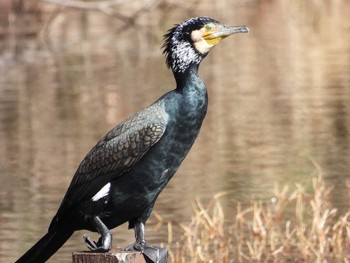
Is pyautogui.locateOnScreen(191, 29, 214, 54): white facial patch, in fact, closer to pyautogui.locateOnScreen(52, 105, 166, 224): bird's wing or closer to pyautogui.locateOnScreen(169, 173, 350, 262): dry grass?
pyautogui.locateOnScreen(52, 105, 166, 224): bird's wing

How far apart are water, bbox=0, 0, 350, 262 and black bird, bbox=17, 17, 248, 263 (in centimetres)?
296

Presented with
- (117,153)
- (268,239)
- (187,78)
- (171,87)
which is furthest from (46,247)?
(171,87)

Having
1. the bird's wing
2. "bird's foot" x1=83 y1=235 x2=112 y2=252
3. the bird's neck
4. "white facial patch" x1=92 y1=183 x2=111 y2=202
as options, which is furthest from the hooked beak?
"bird's foot" x1=83 y1=235 x2=112 y2=252

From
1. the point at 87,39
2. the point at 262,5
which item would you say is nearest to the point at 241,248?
the point at 87,39

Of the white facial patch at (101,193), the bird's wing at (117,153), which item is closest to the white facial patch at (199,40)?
the bird's wing at (117,153)

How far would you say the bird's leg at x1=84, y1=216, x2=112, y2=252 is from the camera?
6.11 meters

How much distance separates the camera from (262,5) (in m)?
30.2

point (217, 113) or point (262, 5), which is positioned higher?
point (262, 5)

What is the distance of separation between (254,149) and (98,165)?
696 cm

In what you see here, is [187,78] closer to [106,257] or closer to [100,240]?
[100,240]

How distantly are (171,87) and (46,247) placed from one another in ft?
36.3

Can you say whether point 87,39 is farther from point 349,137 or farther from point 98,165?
point 98,165

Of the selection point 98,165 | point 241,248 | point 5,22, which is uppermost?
point 5,22

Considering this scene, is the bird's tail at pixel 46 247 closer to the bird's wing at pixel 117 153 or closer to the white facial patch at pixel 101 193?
the bird's wing at pixel 117 153
